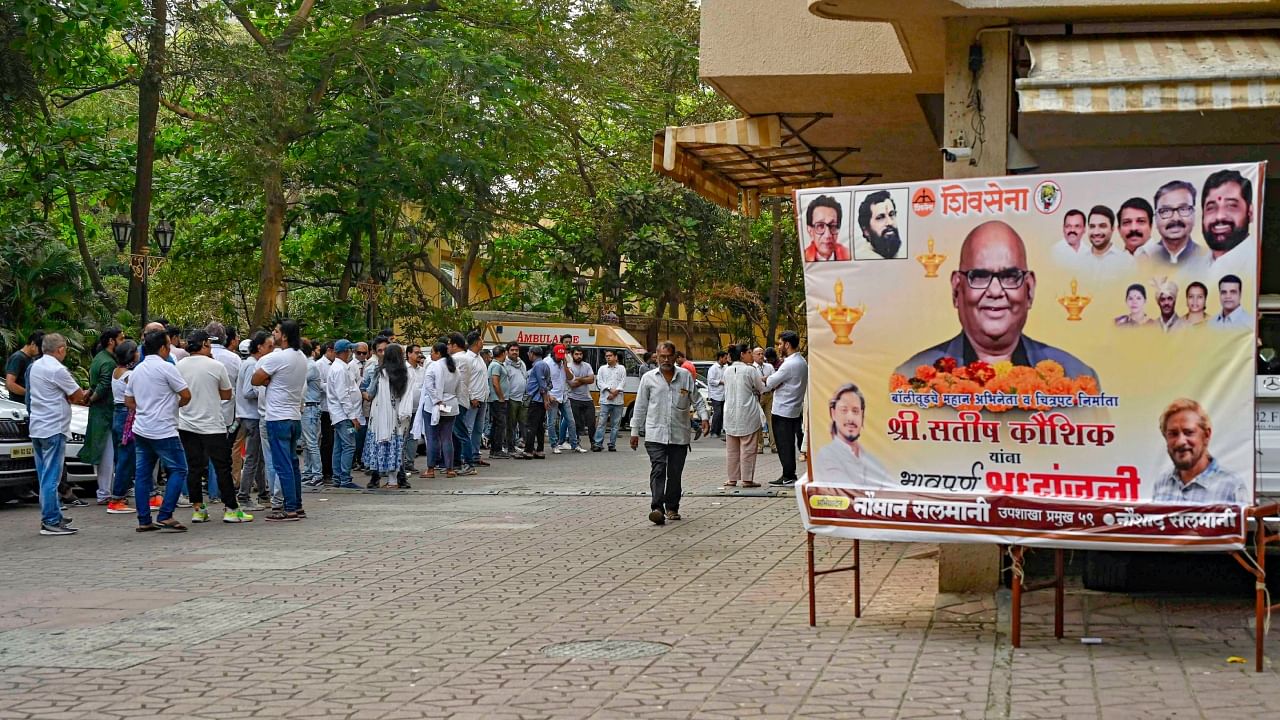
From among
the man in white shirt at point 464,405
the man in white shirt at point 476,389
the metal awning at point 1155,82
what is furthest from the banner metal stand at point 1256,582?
the man in white shirt at point 476,389

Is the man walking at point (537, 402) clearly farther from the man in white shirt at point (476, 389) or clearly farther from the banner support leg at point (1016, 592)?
the banner support leg at point (1016, 592)

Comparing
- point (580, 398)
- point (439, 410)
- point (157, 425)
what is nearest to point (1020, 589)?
point (157, 425)

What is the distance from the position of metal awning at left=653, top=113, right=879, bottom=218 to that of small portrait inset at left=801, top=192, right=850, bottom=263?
5.10 meters

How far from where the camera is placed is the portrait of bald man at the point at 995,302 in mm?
7410

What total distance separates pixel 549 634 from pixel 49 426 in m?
6.88

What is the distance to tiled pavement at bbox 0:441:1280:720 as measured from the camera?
6.31 m

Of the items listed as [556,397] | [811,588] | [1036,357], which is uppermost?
[1036,357]

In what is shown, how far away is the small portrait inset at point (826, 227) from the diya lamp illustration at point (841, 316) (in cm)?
18

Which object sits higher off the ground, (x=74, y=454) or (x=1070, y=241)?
(x=1070, y=241)

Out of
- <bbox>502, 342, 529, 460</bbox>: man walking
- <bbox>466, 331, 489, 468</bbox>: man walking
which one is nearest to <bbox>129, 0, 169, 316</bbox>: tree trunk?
<bbox>466, 331, 489, 468</bbox>: man walking

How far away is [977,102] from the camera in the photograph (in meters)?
9.05

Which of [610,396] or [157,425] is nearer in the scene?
[157,425]

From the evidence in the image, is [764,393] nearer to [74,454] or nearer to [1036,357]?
[74,454]

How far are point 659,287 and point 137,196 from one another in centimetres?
1607
